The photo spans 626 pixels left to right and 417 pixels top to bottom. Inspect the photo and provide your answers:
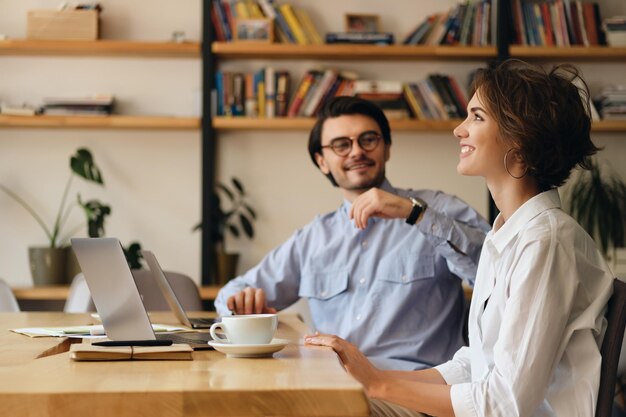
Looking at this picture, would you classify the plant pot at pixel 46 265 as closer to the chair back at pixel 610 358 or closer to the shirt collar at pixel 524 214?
the shirt collar at pixel 524 214

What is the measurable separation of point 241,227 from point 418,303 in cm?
Answer: 220

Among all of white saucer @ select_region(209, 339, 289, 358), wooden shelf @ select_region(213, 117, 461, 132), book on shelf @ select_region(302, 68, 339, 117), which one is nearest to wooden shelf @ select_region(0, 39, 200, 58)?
wooden shelf @ select_region(213, 117, 461, 132)

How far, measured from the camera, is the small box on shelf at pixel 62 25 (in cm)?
448

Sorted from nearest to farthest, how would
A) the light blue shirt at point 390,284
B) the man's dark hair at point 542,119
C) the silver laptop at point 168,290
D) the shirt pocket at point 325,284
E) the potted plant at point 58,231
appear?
the man's dark hair at point 542,119, the silver laptop at point 168,290, the light blue shirt at point 390,284, the shirt pocket at point 325,284, the potted plant at point 58,231

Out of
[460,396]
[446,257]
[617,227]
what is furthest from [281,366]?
[617,227]

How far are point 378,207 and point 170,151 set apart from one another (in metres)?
2.59

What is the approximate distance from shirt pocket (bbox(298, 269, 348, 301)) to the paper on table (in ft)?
2.16

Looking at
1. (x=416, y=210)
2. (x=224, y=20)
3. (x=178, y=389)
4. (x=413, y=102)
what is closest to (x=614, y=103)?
(x=413, y=102)

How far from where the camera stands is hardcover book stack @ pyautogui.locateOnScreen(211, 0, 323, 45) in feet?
15.0

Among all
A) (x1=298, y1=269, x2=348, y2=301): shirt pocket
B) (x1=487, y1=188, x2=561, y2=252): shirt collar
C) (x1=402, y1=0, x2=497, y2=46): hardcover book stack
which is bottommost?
(x1=298, y1=269, x2=348, y2=301): shirt pocket

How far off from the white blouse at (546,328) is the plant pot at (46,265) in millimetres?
3258

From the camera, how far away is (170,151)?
15.5ft

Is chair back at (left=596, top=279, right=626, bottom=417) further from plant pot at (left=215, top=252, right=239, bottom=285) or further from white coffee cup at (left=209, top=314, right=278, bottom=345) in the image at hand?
plant pot at (left=215, top=252, right=239, bottom=285)

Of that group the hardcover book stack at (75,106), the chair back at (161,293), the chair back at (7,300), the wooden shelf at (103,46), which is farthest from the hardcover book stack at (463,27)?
the chair back at (7,300)
